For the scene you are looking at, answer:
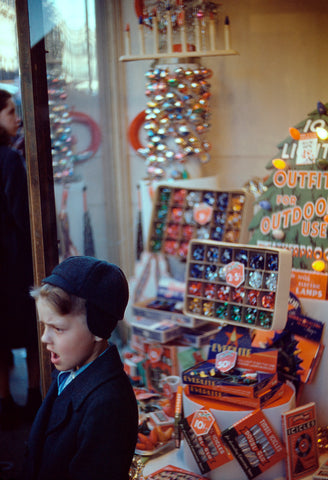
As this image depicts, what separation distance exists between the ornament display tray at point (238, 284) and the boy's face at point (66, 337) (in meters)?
1.06

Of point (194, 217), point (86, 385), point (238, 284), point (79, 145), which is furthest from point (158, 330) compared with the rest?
point (86, 385)

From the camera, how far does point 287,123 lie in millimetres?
3955

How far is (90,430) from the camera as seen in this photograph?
1.53 meters

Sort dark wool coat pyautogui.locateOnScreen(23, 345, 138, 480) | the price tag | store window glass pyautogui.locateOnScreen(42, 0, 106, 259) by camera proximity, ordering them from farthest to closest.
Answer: store window glass pyautogui.locateOnScreen(42, 0, 106, 259)
the price tag
dark wool coat pyautogui.locateOnScreen(23, 345, 138, 480)

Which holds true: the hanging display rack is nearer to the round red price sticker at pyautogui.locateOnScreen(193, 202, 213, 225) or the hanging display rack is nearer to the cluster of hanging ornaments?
the cluster of hanging ornaments

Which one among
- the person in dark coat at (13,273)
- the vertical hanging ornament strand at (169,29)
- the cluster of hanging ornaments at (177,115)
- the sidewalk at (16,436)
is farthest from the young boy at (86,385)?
the cluster of hanging ornaments at (177,115)

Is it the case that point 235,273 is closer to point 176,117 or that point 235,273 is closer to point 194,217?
point 194,217

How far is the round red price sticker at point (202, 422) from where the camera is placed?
243cm

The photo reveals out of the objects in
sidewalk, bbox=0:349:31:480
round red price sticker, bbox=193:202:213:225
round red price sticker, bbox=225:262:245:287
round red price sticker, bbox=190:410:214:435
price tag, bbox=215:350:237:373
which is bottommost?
sidewalk, bbox=0:349:31:480

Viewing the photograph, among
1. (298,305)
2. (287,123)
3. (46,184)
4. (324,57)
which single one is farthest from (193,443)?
(324,57)

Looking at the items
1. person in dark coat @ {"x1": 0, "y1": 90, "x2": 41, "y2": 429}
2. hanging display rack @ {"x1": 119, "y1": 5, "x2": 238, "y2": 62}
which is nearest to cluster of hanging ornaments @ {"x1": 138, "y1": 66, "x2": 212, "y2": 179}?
hanging display rack @ {"x1": 119, "y1": 5, "x2": 238, "y2": 62}

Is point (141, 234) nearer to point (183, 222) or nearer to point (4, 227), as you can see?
point (183, 222)

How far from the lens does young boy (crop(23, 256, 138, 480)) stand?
1535 millimetres

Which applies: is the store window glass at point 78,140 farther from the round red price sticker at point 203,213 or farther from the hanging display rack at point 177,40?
the round red price sticker at point 203,213
